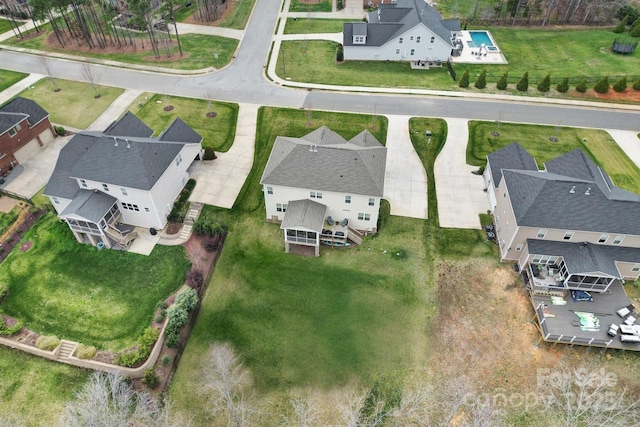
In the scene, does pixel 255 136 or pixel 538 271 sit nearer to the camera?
pixel 538 271

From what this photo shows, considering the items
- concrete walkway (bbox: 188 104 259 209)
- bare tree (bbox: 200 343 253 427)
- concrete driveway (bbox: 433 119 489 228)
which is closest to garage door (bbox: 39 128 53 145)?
concrete walkway (bbox: 188 104 259 209)

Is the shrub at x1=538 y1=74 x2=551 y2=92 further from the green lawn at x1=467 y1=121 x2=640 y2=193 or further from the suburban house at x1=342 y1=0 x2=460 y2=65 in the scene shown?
the suburban house at x1=342 y1=0 x2=460 y2=65

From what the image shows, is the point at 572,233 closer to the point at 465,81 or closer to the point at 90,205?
the point at 465,81

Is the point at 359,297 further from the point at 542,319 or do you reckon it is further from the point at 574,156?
the point at 574,156

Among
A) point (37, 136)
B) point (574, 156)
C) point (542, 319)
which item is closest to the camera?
point (542, 319)

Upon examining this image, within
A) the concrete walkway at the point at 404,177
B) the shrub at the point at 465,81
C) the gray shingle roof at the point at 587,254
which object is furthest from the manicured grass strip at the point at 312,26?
the gray shingle roof at the point at 587,254

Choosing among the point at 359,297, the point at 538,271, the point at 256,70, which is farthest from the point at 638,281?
Result: the point at 256,70

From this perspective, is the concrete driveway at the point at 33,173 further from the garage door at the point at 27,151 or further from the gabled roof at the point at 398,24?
the gabled roof at the point at 398,24
